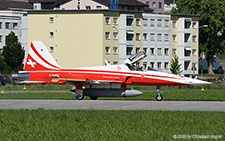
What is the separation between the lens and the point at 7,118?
1841 centimetres

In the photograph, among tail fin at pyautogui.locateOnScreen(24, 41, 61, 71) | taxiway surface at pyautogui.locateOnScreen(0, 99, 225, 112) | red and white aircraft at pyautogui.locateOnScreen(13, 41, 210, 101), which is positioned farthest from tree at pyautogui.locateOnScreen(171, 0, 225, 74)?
taxiway surface at pyautogui.locateOnScreen(0, 99, 225, 112)

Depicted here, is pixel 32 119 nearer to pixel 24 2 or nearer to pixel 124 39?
pixel 124 39

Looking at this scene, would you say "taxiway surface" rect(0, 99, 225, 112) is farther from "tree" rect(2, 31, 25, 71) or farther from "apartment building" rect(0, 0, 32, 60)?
"apartment building" rect(0, 0, 32, 60)

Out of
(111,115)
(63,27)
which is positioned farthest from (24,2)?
(111,115)

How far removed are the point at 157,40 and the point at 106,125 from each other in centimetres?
8855

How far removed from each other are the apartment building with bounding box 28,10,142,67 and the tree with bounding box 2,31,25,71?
11.1 feet

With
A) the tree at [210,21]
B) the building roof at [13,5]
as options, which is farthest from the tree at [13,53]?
the tree at [210,21]

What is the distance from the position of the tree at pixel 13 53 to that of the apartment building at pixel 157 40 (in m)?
23.6

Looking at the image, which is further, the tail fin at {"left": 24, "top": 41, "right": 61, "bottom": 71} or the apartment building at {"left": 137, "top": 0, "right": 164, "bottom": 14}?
the apartment building at {"left": 137, "top": 0, "right": 164, "bottom": 14}

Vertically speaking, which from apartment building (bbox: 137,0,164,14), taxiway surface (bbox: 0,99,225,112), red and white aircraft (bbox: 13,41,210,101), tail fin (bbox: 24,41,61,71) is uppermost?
apartment building (bbox: 137,0,164,14)

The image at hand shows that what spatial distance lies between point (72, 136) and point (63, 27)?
8081 centimetres

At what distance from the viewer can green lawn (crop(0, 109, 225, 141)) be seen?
1401cm

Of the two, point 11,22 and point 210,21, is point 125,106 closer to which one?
point 210,21

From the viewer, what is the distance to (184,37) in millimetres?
106875
